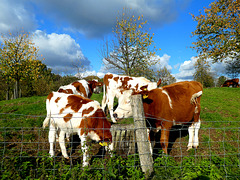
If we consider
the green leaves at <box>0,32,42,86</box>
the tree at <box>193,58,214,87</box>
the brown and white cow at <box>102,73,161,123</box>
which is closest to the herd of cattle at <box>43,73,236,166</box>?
the brown and white cow at <box>102,73,161,123</box>

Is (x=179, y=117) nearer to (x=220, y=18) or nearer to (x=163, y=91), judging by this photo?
(x=163, y=91)

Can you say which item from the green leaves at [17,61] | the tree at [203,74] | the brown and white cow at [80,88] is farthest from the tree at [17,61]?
the tree at [203,74]

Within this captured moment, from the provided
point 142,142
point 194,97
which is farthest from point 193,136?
point 142,142

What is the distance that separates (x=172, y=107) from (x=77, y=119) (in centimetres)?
289

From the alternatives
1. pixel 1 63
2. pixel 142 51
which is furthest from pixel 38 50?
pixel 142 51

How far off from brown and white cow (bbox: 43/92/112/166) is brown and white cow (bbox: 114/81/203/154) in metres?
0.62

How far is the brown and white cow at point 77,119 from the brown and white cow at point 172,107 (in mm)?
624

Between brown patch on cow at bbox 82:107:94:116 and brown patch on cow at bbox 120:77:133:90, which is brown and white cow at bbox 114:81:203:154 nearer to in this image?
brown patch on cow at bbox 82:107:94:116

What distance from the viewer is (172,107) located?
15.4 ft

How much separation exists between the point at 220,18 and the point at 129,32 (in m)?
7.98

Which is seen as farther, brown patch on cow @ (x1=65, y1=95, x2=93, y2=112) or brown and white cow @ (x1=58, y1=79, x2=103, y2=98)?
brown and white cow @ (x1=58, y1=79, x2=103, y2=98)

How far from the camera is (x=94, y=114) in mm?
4340

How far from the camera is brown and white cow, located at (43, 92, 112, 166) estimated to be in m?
4.22

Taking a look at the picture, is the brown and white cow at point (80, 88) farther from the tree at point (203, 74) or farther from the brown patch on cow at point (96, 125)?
the tree at point (203, 74)
